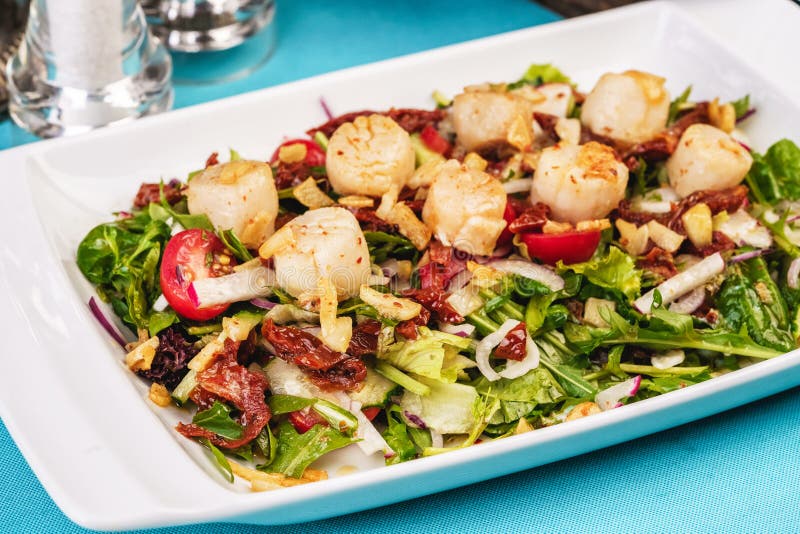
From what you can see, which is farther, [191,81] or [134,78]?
[191,81]

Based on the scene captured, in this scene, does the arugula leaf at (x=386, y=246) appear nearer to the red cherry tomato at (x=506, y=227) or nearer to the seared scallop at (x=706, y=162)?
the red cherry tomato at (x=506, y=227)

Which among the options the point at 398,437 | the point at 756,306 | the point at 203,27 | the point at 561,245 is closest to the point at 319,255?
the point at 398,437

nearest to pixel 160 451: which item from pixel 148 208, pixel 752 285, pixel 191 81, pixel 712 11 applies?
pixel 148 208

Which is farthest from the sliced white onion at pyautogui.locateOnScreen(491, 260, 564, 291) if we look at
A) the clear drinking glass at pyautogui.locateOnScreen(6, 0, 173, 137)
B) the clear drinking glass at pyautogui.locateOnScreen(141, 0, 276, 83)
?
the clear drinking glass at pyautogui.locateOnScreen(141, 0, 276, 83)

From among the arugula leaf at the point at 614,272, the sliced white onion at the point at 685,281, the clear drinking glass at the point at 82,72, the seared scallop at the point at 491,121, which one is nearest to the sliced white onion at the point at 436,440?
the arugula leaf at the point at 614,272

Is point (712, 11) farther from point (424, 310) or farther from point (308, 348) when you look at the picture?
point (308, 348)

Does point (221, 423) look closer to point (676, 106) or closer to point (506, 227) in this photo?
point (506, 227)

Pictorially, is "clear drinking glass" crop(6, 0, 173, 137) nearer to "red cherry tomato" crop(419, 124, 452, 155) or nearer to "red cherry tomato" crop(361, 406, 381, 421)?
"red cherry tomato" crop(419, 124, 452, 155)

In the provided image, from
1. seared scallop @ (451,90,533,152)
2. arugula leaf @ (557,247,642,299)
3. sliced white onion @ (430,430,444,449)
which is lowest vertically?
sliced white onion @ (430,430,444,449)

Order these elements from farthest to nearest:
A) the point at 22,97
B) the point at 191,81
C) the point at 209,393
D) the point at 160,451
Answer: the point at 191,81
the point at 22,97
the point at 209,393
the point at 160,451
